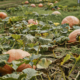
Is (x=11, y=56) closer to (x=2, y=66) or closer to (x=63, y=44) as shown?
(x=2, y=66)

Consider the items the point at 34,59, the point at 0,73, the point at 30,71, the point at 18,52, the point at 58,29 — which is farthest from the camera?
the point at 58,29

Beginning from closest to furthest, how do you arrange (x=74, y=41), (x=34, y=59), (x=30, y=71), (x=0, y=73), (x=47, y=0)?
(x=30, y=71) → (x=34, y=59) → (x=0, y=73) → (x=74, y=41) → (x=47, y=0)

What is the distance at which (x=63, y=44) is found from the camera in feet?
8.16

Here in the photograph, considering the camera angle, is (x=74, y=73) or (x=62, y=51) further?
(x=62, y=51)

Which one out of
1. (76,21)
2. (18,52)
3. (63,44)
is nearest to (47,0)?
(76,21)

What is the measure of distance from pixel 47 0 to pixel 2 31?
1011 centimetres

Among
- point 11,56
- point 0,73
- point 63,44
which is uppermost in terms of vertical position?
point 11,56

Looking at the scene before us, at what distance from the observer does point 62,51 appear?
2.20 m

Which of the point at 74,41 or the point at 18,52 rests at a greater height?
the point at 18,52

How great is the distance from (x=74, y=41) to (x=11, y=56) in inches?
48.0

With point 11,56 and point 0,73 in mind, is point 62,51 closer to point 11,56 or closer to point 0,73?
point 11,56

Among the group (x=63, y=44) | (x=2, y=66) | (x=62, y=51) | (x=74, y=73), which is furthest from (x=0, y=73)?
(x=63, y=44)

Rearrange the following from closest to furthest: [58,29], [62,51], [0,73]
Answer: [0,73] → [62,51] → [58,29]

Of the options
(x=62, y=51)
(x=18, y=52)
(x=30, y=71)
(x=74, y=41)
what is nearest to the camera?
(x=30, y=71)
